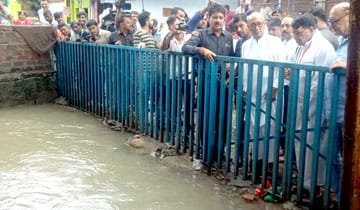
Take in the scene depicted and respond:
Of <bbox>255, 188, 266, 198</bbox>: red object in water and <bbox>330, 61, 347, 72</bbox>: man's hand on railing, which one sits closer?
<bbox>330, 61, 347, 72</bbox>: man's hand on railing

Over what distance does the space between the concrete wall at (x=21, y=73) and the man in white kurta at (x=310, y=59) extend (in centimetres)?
618

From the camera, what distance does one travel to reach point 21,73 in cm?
852

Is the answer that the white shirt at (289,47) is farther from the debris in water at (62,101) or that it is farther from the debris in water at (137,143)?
the debris in water at (62,101)

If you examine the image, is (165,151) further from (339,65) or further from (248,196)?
(339,65)

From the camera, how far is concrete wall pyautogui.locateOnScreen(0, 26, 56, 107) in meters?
8.27

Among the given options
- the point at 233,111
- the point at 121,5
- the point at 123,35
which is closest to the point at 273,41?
the point at 233,111

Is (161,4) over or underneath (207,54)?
over

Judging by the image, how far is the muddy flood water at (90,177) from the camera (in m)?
3.98

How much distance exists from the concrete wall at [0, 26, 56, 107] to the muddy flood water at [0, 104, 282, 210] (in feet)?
6.40

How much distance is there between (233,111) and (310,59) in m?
1.42

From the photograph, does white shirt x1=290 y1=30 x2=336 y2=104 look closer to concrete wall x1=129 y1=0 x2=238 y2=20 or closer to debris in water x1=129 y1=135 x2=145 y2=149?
debris in water x1=129 y1=135 x2=145 y2=149

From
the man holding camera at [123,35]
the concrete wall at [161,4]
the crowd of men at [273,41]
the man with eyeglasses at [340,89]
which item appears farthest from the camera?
the concrete wall at [161,4]

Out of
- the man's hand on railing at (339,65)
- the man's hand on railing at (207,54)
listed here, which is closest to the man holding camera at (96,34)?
the man's hand on railing at (207,54)

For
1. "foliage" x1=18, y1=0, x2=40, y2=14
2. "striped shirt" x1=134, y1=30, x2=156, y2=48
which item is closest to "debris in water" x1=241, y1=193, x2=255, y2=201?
"striped shirt" x1=134, y1=30, x2=156, y2=48
